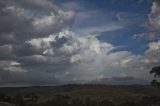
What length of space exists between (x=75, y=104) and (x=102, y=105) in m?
16.3

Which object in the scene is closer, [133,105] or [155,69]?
[155,69]

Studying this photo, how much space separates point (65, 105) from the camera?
15875 cm

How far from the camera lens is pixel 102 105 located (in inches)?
6993

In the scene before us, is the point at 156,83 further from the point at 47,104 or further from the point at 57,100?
the point at 57,100

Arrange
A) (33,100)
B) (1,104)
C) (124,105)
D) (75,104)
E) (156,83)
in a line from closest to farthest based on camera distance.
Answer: (1,104) < (156,83) < (33,100) < (124,105) < (75,104)

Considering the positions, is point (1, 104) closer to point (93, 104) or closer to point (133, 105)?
point (133, 105)

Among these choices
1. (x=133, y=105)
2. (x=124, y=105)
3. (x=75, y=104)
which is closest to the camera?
(x=133, y=105)

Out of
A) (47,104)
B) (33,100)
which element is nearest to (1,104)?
(33,100)

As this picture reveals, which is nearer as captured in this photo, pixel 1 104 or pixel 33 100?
pixel 1 104

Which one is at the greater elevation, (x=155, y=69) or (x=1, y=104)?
(x=155, y=69)

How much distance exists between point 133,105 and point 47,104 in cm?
3428

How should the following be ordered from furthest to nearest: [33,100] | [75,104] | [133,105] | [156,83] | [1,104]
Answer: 1. [75,104]
2. [133,105]
3. [33,100]
4. [156,83]
5. [1,104]

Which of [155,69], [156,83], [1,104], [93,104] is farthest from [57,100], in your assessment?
[1,104]

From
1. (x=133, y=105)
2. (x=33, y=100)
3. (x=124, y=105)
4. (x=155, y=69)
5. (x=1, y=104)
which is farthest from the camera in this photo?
(x=124, y=105)
